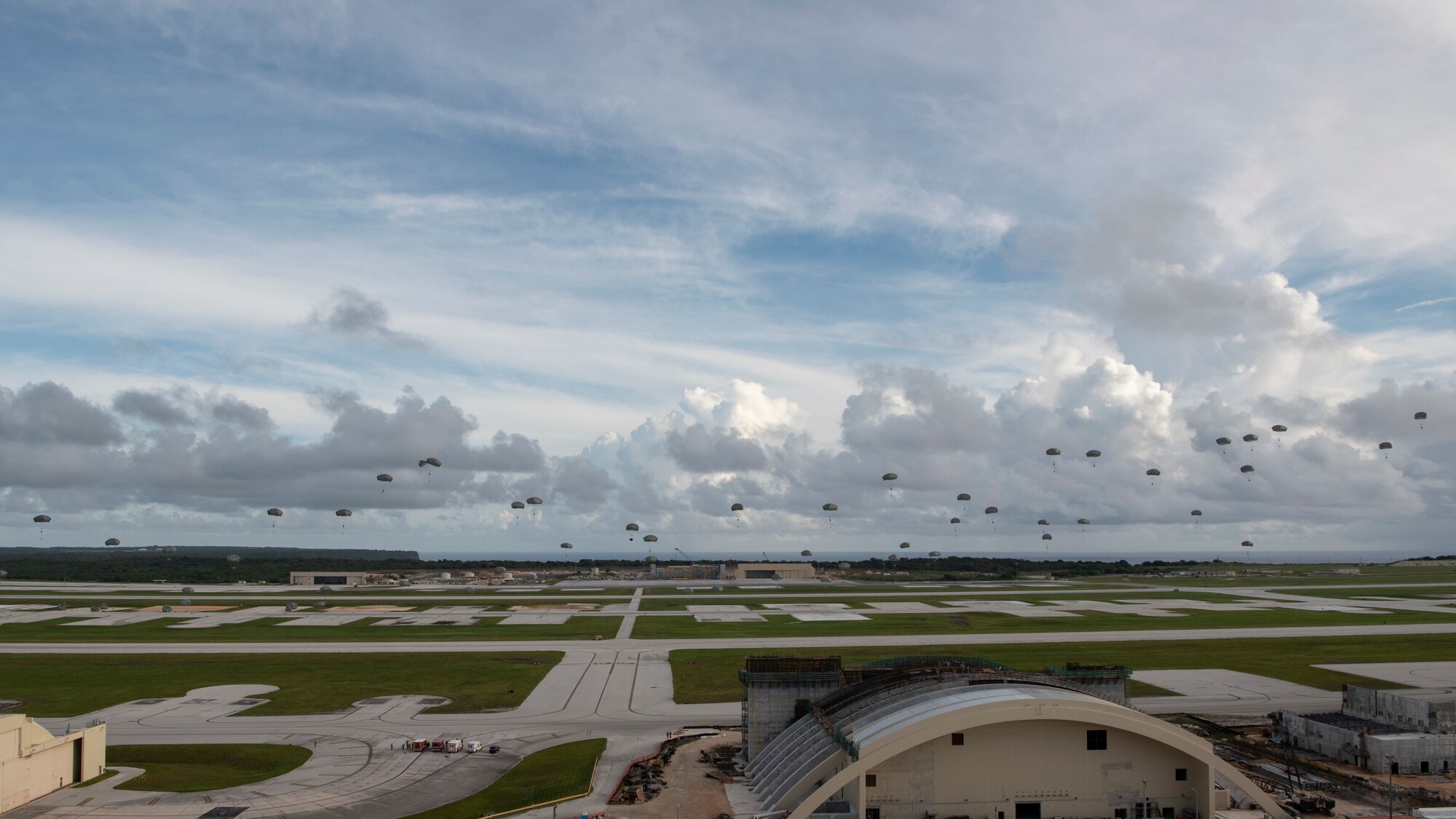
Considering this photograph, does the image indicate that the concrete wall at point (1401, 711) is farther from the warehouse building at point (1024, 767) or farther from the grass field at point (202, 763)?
the grass field at point (202, 763)

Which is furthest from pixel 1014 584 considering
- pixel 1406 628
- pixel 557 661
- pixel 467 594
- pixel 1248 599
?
pixel 557 661

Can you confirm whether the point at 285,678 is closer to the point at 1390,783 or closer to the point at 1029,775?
the point at 1029,775

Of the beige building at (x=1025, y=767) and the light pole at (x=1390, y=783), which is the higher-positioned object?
the beige building at (x=1025, y=767)

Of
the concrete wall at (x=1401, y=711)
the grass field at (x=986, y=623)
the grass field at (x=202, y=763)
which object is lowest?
the grass field at (x=986, y=623)

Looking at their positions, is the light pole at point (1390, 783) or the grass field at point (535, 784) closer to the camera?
the light pole at point (1390, 783)

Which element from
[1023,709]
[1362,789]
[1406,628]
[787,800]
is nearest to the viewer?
[1023,709]

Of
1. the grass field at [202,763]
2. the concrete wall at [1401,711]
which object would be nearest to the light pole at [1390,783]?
the concrete wall at [1401,711]

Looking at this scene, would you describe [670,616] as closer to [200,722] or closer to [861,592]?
[861,592]
